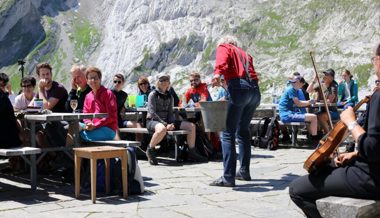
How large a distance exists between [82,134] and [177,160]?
7.81 ft

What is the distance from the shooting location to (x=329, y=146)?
12.2ft

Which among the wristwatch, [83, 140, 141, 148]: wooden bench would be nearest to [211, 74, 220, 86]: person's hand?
[83, 140, 141, 148]: wooden bench

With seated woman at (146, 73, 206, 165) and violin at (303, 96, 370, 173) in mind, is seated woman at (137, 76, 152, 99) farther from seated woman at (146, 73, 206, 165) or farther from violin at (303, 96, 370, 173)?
violin at (303, 96, 370, 173)

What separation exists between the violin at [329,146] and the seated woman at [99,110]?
383 centimetres

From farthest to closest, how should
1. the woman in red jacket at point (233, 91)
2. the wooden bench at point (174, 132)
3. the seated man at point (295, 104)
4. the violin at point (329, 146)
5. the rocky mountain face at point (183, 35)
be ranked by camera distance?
the rocky mountain face at point (183, 35), the seated man at point (295, 104), the wooden bench at point (174, 132), the woman in red jacket at point (233, 91), the violin at point (329, 146)

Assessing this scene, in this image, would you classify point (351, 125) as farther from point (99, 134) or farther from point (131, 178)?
point (99, 134)

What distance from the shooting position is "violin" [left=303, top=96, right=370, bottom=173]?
146 inches

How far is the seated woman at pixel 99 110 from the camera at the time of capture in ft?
23.4

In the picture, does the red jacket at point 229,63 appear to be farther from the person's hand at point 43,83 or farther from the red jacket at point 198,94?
the red jacket at point 198,94

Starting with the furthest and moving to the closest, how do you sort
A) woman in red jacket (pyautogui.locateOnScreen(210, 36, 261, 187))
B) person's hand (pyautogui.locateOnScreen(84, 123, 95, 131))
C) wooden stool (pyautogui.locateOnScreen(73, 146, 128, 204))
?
person's hand (pyautogui.locateOnScreen(84, 123, 95, 131)) < woman in red jacket (pyautogui.locateOnScreen(210, 36, 261, 187)) < wooden stool (pyautogui.locateOnScreen(73, 146, 128, 204))

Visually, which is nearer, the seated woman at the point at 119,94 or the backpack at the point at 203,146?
the backpack at the point at 203,146

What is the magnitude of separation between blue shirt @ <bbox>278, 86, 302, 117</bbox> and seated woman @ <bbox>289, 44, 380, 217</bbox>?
7.23 m

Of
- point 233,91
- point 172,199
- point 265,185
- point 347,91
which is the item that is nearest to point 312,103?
point 347,91

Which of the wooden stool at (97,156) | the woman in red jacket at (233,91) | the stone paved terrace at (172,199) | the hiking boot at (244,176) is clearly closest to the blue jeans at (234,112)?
the woman in red jacket at (233,91)
